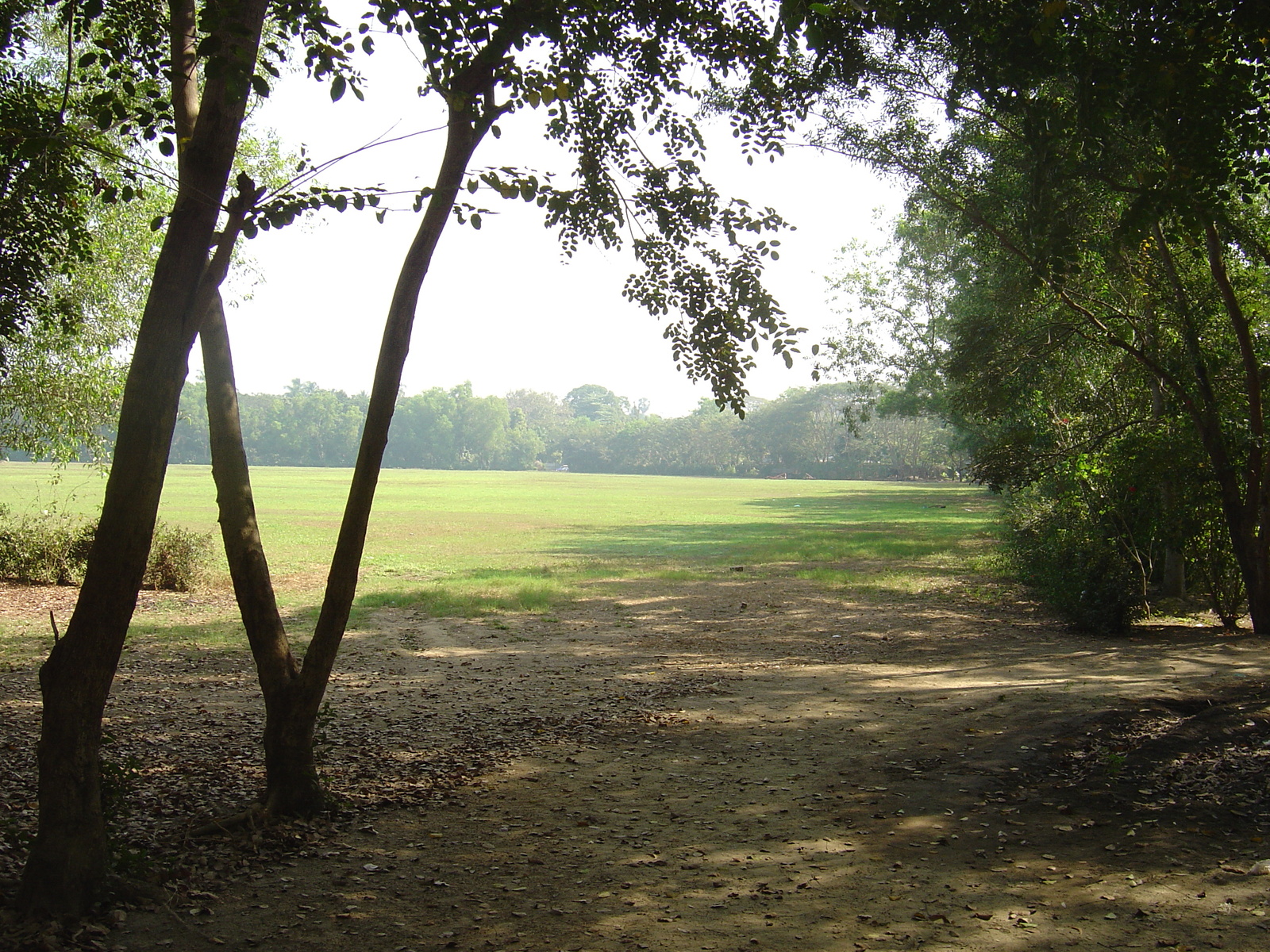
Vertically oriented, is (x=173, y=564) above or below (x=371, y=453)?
below

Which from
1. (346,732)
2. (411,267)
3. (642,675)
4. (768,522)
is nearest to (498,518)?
(768,522)

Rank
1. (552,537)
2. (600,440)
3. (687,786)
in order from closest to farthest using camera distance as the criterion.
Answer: (687,786)
(552,537)
(600,440)

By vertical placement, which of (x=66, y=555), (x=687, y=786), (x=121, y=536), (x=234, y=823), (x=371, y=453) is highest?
(x=371, y=453)

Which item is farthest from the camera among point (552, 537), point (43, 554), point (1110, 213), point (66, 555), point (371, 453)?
point (552, 537)

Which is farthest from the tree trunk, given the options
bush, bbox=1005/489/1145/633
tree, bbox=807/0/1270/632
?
bush, bbox=1005/489/1145/633

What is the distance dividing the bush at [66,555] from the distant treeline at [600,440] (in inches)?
4140

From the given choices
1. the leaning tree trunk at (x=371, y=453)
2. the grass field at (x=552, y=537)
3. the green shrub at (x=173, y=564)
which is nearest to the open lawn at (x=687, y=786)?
the leaning tree trunk at (x=371, y=453)

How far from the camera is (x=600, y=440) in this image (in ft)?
498

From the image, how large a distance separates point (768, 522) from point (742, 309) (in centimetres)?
3440

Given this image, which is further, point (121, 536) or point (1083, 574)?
point (1083, 574)

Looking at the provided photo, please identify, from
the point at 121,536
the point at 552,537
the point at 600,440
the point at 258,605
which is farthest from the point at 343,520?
the point at 600,440

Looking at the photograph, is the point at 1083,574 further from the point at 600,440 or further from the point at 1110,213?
the point at 600,440

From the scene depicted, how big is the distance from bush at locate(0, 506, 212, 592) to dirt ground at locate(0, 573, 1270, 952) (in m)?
5.50

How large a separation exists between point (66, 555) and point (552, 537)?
16927 mm
